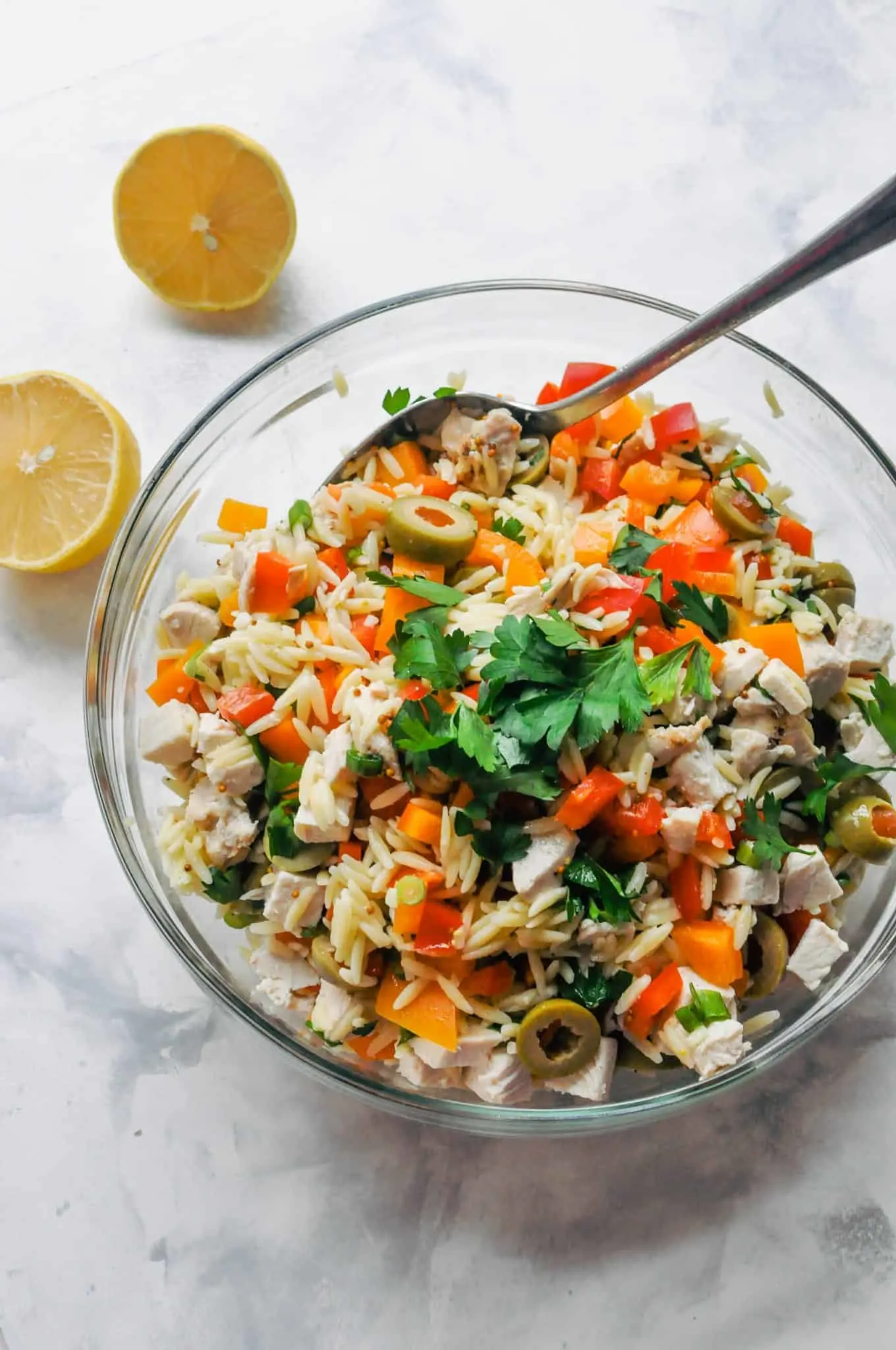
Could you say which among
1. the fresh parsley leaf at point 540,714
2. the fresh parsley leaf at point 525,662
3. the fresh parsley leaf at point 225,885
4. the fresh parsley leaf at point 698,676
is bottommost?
the fresh parsley leaf at point 225,885

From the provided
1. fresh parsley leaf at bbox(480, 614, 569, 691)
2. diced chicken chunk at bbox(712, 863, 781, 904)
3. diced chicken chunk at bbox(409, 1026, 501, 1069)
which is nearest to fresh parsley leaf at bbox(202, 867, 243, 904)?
diced chicken chunk at bbox(409, 1026, 501, 1069)

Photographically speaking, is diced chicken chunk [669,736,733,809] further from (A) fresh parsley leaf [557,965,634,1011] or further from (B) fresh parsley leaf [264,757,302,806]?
(B) fresh parsley leaf [264,757,302,806]

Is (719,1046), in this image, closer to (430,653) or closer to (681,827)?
(681,827)

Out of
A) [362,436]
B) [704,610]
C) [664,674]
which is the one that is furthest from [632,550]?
[362,436]

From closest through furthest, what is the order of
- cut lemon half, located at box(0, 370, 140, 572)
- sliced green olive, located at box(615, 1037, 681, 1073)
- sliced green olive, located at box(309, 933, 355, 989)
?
sliced green olive, located at box(309, 933, 355, 989) < sliced green olive, located at box(615, 1037, 681, 1073) < cut lemon half, located at box(0, 370, 140, 572)

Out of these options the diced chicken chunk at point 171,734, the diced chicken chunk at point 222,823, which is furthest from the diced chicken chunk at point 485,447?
the diced chicken chunk at point 222,823

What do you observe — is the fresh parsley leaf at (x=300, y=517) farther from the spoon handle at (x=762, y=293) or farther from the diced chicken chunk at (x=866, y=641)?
the diced chicken chunk at (x=866, y=641)

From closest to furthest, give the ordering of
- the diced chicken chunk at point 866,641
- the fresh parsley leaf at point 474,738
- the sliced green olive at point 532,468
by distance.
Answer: the fresh parsley leaf at point 474,738
the diced chicken chunk at point 866,641
the sliced green olive at point 532,468
